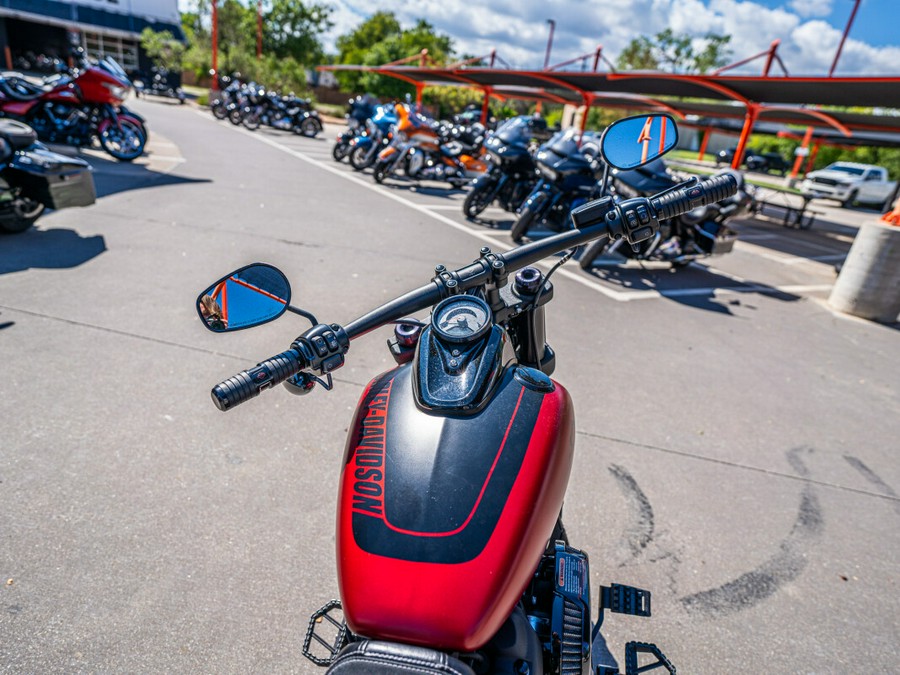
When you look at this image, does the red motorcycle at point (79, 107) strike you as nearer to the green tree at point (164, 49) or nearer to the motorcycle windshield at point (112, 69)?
the motorcycle windshield at point (112, 69)

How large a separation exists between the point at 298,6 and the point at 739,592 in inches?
1733

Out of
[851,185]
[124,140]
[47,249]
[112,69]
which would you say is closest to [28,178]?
[47,249]

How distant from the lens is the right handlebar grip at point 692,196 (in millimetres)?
1594

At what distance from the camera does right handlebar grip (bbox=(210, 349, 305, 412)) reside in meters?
1.26

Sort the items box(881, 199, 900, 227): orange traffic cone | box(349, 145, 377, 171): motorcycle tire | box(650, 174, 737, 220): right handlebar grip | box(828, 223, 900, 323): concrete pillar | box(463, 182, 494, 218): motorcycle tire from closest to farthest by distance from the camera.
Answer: box(650, 174, 737, 220): right handlebar grip < box(828, 223, 900, 323): concrete pillar < box(881, 199, 900, 227): orange traffic cone < box(463, 182, 494, 218): motorcycle tire < box(349, 145, 377, 171): motorcycle tire

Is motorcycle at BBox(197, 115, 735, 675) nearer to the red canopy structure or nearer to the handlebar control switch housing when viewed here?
the handlebar control switch housing

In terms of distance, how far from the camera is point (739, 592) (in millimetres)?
2508

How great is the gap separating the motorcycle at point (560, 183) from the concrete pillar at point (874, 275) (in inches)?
129

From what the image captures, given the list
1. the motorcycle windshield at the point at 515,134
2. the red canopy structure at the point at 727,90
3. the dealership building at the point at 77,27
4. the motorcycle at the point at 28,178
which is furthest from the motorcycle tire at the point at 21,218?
the dealership building at the point at 77,27

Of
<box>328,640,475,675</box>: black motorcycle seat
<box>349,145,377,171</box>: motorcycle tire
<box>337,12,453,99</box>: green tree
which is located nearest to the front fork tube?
<box>328,640,475,675</box>: black motorcycle seat

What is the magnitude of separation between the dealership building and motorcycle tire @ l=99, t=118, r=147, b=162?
29.7m

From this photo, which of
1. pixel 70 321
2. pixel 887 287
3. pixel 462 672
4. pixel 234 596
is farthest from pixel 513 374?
pixel 887 287

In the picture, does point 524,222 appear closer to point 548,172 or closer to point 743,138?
point 548,172

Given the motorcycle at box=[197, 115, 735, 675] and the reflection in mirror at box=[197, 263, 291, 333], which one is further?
the reflection in mirror at box=[197, 263, 291, 333]
